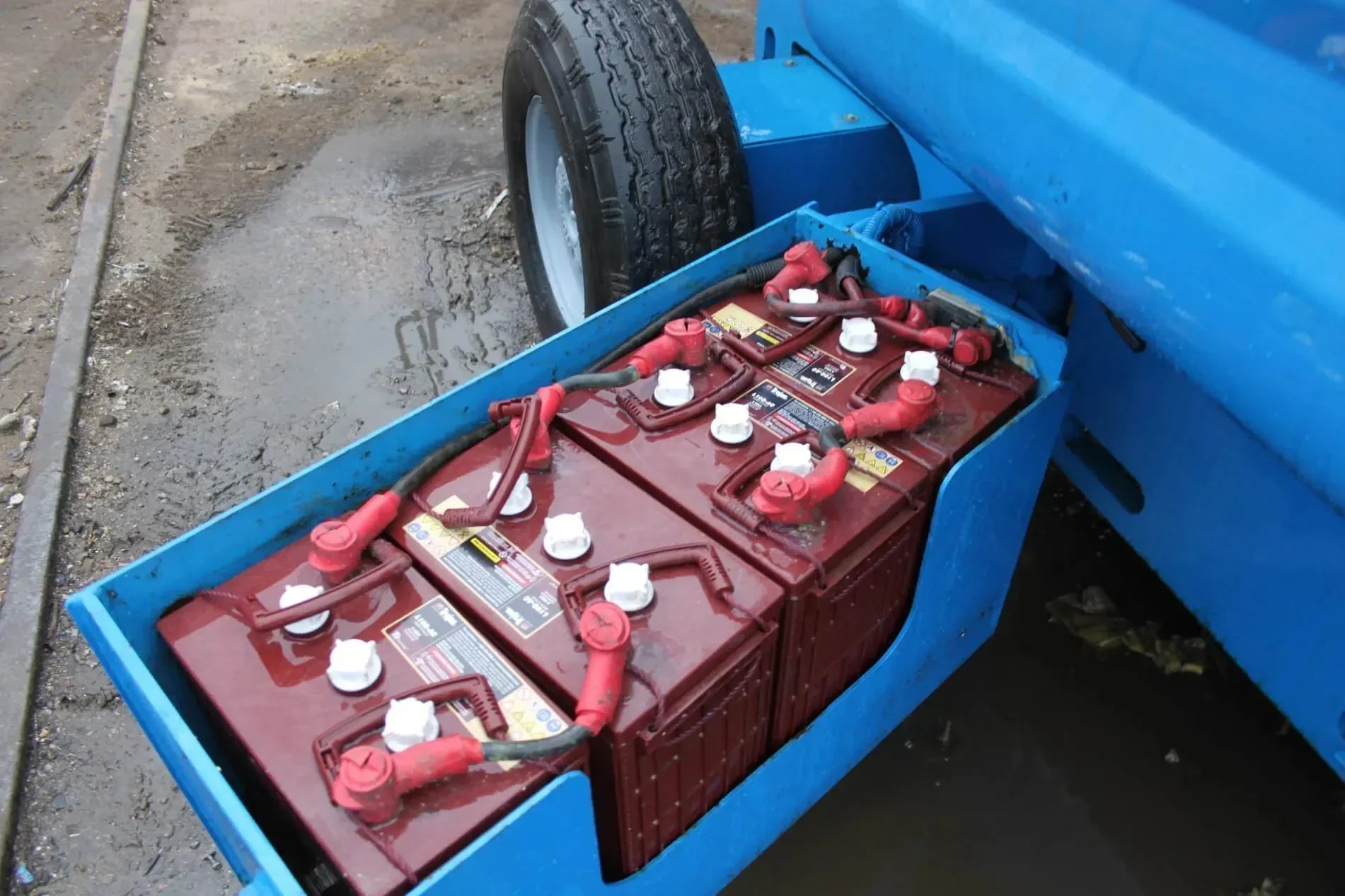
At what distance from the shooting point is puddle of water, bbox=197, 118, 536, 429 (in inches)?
107

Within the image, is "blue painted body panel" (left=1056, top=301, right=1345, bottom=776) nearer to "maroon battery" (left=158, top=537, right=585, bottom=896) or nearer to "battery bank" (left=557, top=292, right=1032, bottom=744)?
"battery bank" (left=557, top=292, right=1032, bottom=744)

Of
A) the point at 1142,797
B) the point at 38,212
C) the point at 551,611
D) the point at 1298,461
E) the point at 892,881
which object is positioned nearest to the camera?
the point at 1298,461

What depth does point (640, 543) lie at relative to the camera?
1.29 m

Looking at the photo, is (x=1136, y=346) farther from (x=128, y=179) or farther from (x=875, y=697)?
(x=128, y=179)

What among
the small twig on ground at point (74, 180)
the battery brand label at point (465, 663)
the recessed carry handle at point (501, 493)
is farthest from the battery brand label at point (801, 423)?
the small twig on ground at point (74, 180)

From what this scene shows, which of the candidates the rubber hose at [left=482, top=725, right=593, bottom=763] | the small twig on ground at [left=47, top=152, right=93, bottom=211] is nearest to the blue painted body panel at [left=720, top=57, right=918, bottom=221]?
the rubber hose at [left=482, top=725, right=593, bottom=763]

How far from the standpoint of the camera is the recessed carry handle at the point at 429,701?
3.44 ft

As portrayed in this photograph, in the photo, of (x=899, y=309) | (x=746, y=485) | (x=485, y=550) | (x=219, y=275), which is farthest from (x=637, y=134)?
(x=219, y=275)

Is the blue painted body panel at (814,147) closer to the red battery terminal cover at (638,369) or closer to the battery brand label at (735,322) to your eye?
the battery brand label at (735,322)

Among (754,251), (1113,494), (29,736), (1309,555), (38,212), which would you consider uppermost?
(754,251)

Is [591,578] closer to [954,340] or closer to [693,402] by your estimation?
[693,402]

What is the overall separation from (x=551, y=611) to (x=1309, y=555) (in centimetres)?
108

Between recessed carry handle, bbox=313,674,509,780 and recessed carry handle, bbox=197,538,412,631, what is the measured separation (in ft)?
0.50

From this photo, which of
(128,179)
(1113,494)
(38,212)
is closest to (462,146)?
(128,179)
